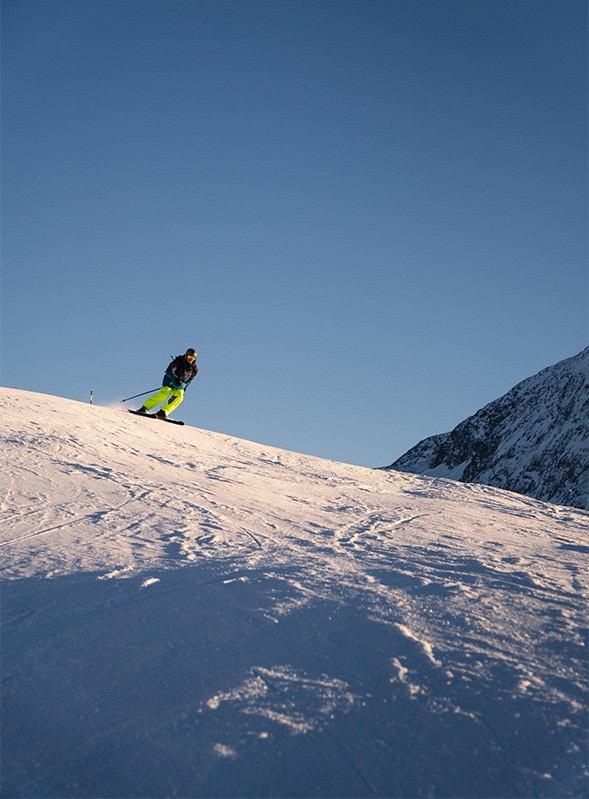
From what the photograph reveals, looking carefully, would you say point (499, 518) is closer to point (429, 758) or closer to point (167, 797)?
point (429, 758)

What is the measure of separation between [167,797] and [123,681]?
0.89 m

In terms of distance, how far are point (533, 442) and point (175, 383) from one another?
66164mm

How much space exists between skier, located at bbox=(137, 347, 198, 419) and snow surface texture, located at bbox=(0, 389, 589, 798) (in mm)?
6777

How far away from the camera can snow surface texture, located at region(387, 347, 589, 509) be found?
208 ft

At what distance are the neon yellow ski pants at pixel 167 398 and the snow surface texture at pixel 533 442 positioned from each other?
44279 mm

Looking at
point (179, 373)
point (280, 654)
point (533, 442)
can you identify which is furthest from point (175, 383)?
point (533, 442)

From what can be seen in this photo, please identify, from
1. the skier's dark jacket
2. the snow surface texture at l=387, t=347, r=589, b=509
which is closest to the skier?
the skier's dark jacket

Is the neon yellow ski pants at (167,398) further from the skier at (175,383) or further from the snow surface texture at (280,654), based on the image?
the snow surface texture at (280,654)

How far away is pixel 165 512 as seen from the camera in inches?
285

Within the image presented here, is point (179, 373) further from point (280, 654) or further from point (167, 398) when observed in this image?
point (280, 654)

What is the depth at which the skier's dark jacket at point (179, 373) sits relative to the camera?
14.2 metres

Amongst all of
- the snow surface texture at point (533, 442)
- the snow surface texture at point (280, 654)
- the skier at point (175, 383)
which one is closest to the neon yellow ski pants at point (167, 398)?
the skier at point (175, 383)

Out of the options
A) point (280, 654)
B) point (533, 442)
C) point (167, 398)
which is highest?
point (533, 442)

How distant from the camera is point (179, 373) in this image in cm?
1426
